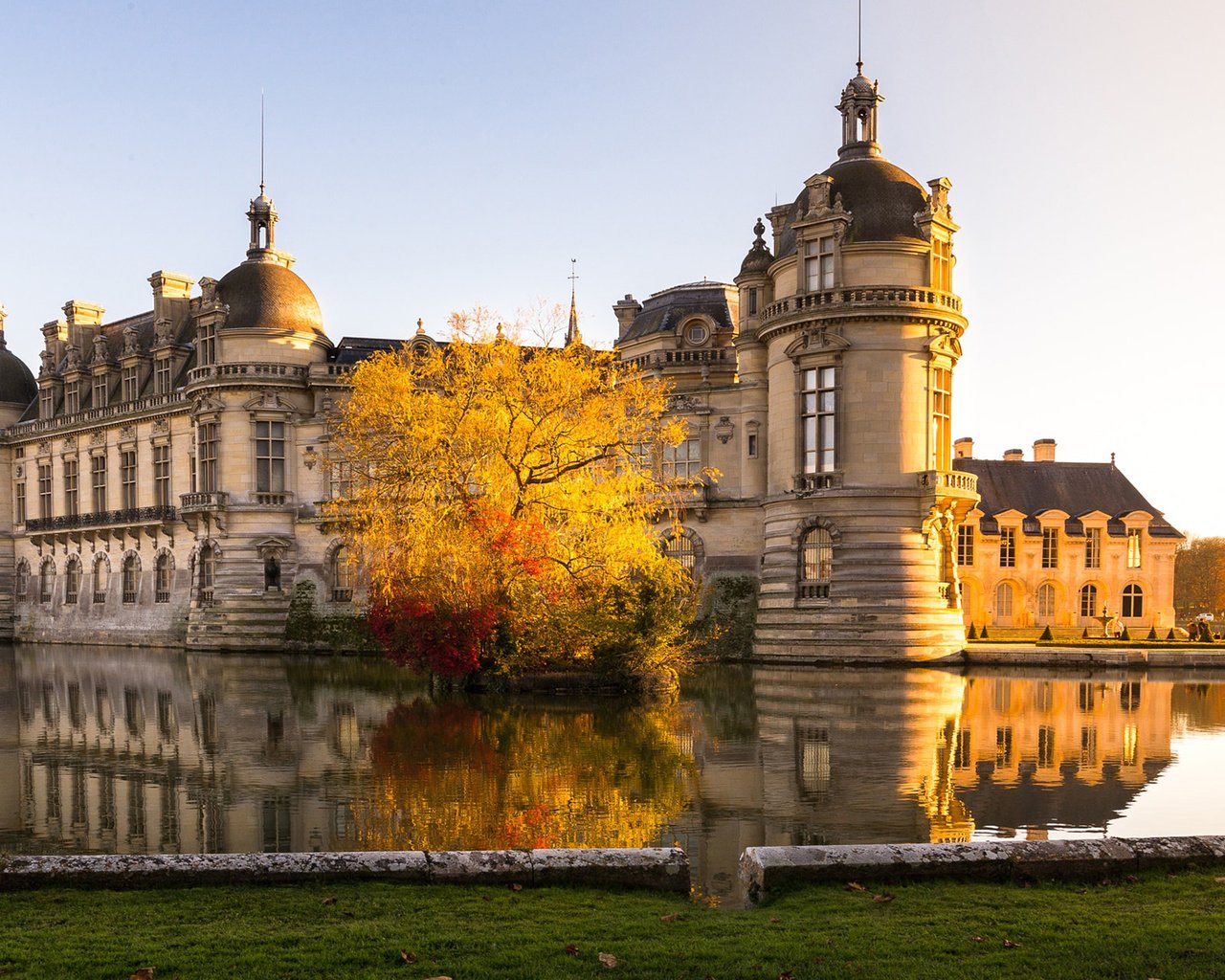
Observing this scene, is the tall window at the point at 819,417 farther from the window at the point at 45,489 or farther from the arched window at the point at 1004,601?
the window at the point at 45,489

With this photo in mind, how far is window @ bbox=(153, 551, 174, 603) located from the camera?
5162 centimetres

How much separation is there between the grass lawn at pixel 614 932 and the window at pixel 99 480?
5095 cm

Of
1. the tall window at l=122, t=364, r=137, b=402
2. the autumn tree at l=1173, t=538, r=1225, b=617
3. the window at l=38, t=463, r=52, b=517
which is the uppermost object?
the tall window at l=122, t=364, r=137, b=402

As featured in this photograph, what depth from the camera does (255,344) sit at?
46.3m

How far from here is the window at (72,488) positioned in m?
57.4

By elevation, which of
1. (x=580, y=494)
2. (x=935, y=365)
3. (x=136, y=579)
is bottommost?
(x=136, y=579)

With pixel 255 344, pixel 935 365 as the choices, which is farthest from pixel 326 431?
pixel 935 365

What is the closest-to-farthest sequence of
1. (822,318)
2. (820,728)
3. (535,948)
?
(535,948)
(820,728)
(822,318)

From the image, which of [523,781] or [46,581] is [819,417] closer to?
[523,781]

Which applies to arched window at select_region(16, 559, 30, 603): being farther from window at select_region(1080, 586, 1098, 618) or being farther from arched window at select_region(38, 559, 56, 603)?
window at select_region(1080, 586, 1098, 618)

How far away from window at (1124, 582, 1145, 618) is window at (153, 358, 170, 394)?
1780 inches

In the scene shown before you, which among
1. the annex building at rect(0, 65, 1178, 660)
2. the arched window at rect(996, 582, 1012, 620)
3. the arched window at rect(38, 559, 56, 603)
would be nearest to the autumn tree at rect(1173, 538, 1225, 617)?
the annex building at rect(0, 65, 1178, 660)

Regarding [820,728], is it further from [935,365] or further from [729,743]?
[935,365]

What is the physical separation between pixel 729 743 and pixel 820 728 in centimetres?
263
